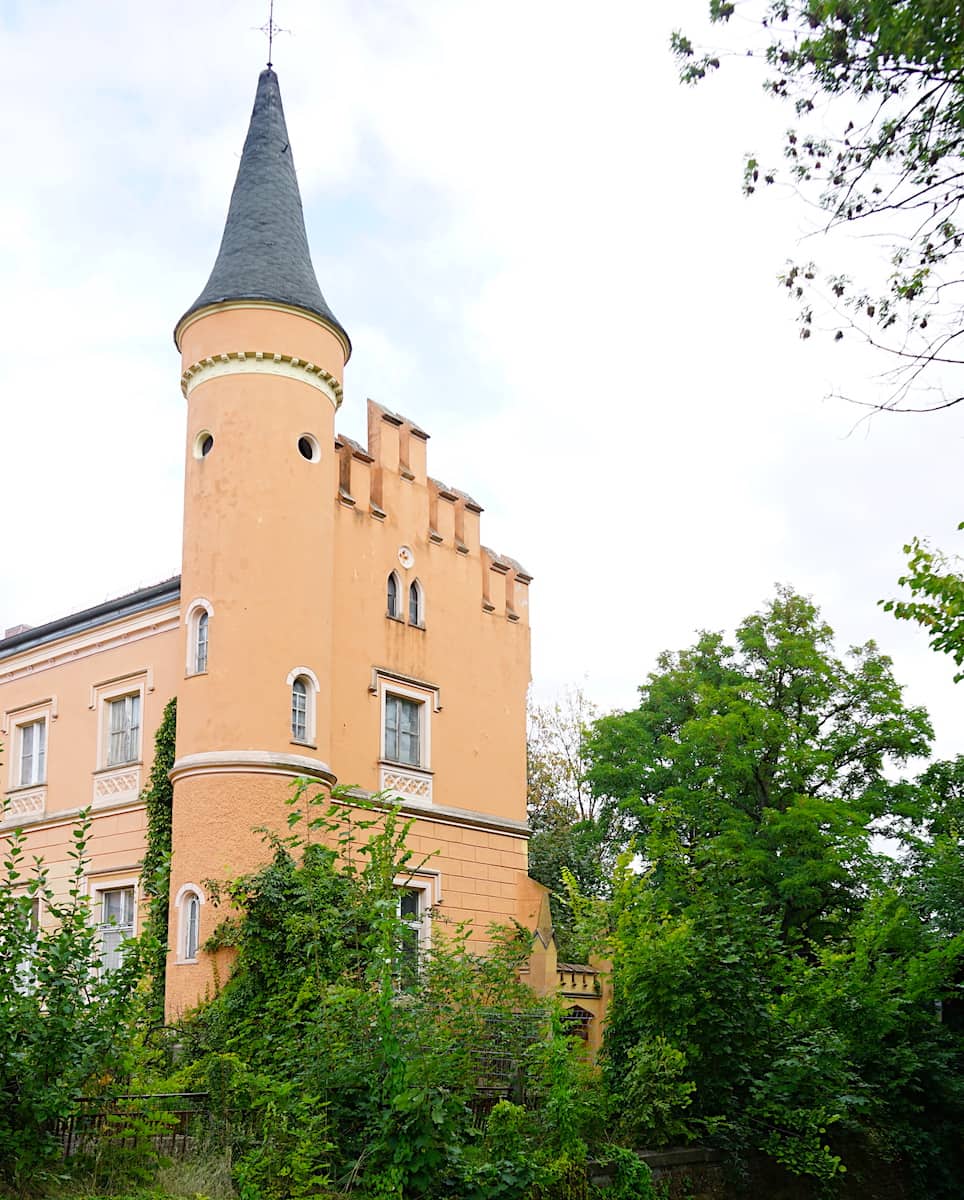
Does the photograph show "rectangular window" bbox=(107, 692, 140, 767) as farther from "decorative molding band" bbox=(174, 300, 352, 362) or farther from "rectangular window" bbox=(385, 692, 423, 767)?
"decorative molding band" bbox=(174, 300, 352, 362)

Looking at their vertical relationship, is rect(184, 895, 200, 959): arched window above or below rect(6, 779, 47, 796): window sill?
below

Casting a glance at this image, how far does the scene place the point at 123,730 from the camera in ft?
78.1

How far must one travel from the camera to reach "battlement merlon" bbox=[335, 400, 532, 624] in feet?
78.9

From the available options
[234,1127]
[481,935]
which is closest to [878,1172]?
[481,935]

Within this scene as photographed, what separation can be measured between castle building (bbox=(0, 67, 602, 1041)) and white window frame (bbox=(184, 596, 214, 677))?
0.05 m

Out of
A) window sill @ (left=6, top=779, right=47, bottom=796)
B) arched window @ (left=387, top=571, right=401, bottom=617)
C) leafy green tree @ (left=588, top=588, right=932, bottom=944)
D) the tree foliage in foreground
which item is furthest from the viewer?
leafy green tree @ (left=588, top=588, right=932, bottom=944)

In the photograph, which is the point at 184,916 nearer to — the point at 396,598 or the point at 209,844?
the point at 209,844

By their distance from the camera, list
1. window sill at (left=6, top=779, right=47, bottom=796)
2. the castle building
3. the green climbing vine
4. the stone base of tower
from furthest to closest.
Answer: window sill at (left=6, top=779, right=47, bottom=796) → the green climbing vine → the castle building → the stone base of tower

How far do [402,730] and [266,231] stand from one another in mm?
8847

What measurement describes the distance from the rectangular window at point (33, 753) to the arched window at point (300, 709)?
Result: 21.2 feet

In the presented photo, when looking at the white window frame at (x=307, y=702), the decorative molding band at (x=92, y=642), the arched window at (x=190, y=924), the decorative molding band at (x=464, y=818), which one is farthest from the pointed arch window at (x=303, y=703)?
the arched window at (x=190, y=924)

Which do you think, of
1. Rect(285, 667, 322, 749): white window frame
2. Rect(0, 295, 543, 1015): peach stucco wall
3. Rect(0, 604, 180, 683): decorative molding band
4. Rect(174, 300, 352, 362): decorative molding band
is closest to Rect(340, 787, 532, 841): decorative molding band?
Rect(0, 295, 543, 1015): peach stucco wall

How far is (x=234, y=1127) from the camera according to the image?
12.3m

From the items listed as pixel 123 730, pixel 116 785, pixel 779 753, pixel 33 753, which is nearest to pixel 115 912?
pixel 116 785
